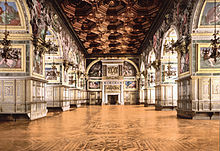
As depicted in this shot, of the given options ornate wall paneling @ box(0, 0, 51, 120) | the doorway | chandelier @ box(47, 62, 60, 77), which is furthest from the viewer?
the doorway

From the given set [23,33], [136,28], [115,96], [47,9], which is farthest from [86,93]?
[23,33]

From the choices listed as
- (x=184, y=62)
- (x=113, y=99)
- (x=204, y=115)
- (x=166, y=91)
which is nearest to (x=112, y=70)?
(x=113, y=99)

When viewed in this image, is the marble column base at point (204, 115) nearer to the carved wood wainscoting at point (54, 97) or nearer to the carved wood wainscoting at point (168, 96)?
the carved wood wainscoting at point (168, 96)

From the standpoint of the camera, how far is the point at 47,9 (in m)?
13.4

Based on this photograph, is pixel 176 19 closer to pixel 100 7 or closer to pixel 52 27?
pixel 100 7

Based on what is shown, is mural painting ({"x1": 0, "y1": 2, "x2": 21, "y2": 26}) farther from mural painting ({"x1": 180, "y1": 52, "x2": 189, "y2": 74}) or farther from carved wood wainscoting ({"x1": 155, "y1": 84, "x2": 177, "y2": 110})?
carved wood wainscoting ({"x1": 155, "y1": 84, "x2": 177, "y2": 110})

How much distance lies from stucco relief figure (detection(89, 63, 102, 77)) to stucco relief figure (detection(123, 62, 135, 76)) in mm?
4235

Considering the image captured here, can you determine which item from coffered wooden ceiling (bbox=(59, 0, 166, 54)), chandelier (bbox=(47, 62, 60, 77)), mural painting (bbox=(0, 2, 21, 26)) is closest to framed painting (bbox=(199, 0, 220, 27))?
coffered wooden ceiling (bbox=(59, 0, 166, 54))

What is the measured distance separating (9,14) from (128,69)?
2528 cm

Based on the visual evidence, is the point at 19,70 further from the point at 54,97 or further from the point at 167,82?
the point at 167,82

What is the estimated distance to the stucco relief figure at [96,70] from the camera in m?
33.8

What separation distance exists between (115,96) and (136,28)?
1634cm

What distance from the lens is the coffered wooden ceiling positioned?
15.1 metres

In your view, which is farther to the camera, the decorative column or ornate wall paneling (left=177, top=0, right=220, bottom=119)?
the decorative column
